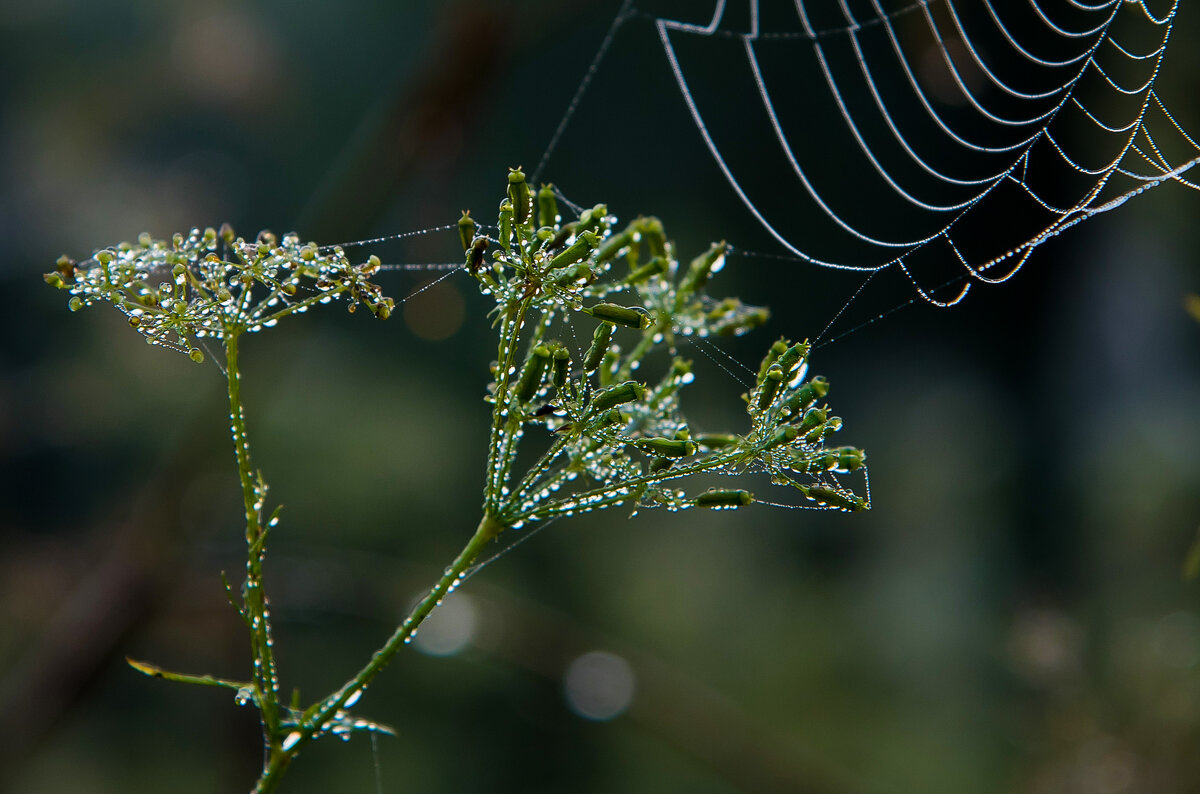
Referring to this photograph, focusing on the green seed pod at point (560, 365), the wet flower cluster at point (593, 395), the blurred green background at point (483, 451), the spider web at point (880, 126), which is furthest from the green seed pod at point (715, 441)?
the spider web at point (880, 126)

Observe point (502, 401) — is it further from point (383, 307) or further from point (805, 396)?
point (805, 396)

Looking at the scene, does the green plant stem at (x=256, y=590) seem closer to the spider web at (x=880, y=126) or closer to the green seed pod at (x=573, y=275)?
the green seed pod at (x=573, y=275)

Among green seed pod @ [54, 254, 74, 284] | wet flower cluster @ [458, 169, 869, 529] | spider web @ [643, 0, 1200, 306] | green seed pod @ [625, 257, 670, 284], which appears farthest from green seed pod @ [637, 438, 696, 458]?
spider web @ [643, 0, 1200, 306]

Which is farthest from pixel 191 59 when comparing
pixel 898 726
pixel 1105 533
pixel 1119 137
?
pixel 1105 533

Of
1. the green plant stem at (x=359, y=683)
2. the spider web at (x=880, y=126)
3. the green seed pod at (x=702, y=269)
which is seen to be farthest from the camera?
the spider web at (x=880, y=126)

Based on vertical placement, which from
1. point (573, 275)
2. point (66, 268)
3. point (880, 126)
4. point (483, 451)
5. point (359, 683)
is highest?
point (880, 126)

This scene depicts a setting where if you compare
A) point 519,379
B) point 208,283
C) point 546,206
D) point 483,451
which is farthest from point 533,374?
point 483,451
